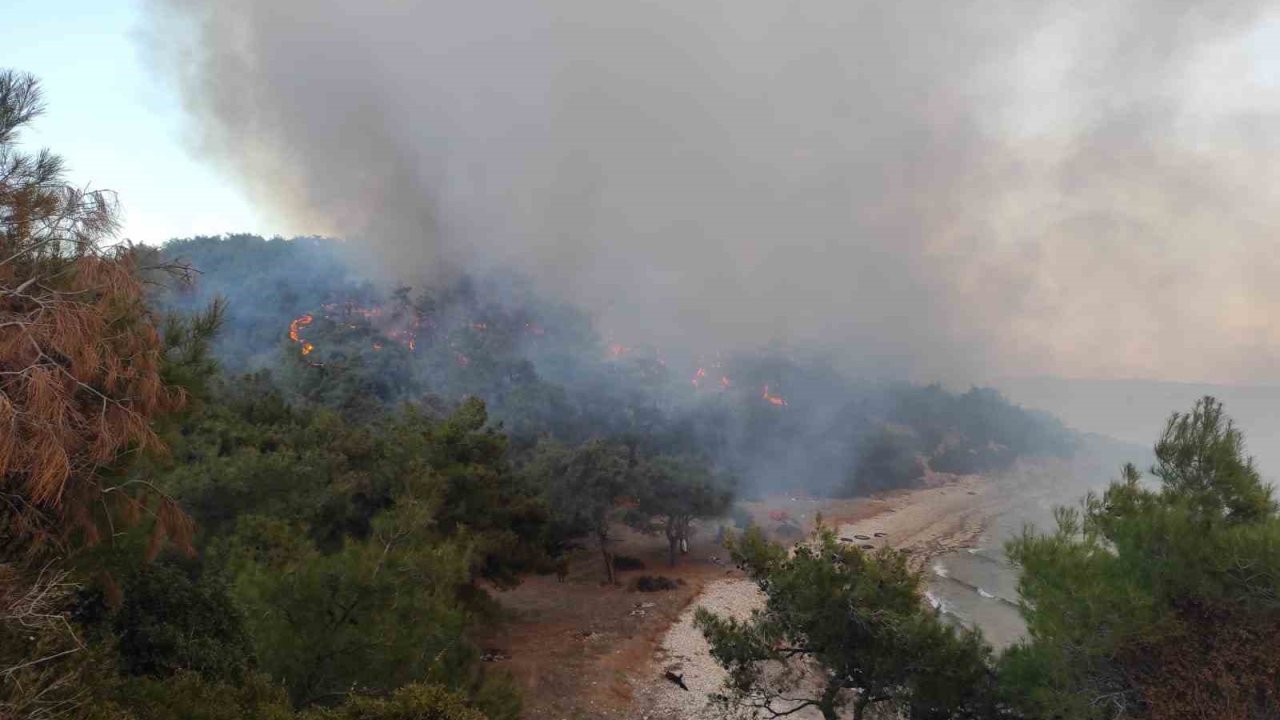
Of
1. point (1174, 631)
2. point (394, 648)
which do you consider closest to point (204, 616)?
point (394, 648)

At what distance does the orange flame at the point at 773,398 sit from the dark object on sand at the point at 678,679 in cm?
6228

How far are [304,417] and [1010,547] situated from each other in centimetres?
2487

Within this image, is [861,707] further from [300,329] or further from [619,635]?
[300,329]

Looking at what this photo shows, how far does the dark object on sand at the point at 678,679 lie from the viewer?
66.0ft

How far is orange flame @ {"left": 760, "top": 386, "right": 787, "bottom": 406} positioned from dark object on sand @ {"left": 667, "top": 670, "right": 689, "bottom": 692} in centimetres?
6228

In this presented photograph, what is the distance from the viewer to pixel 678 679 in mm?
20516

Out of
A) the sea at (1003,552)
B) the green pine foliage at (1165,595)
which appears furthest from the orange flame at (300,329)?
the green pine foliage at (1165,595)

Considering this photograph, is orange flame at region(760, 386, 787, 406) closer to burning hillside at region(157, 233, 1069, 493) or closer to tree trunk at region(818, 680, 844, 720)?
burning hillside at region(157, 233, 1069, 493)

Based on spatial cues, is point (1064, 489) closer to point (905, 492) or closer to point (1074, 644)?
point (905, 492)

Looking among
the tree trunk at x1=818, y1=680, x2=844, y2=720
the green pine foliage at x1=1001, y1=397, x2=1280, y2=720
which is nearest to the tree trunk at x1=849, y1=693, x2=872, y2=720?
the tree trunk at x1=818, y1=680, x2=844, y2=720

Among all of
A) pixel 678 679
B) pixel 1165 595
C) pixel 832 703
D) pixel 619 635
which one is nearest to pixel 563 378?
pixel 619 635

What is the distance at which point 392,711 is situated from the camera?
4.91m

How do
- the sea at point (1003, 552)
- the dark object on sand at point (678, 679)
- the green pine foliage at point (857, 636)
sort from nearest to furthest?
1. the green pine foliage at point (857, 636)
2. the dark object on sand at point (678, 679)
3. the sea at point (1003, 552)

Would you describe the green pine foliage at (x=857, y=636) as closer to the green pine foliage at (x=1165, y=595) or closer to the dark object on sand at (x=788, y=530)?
the green pine foliage at (x=1165, y=595)
